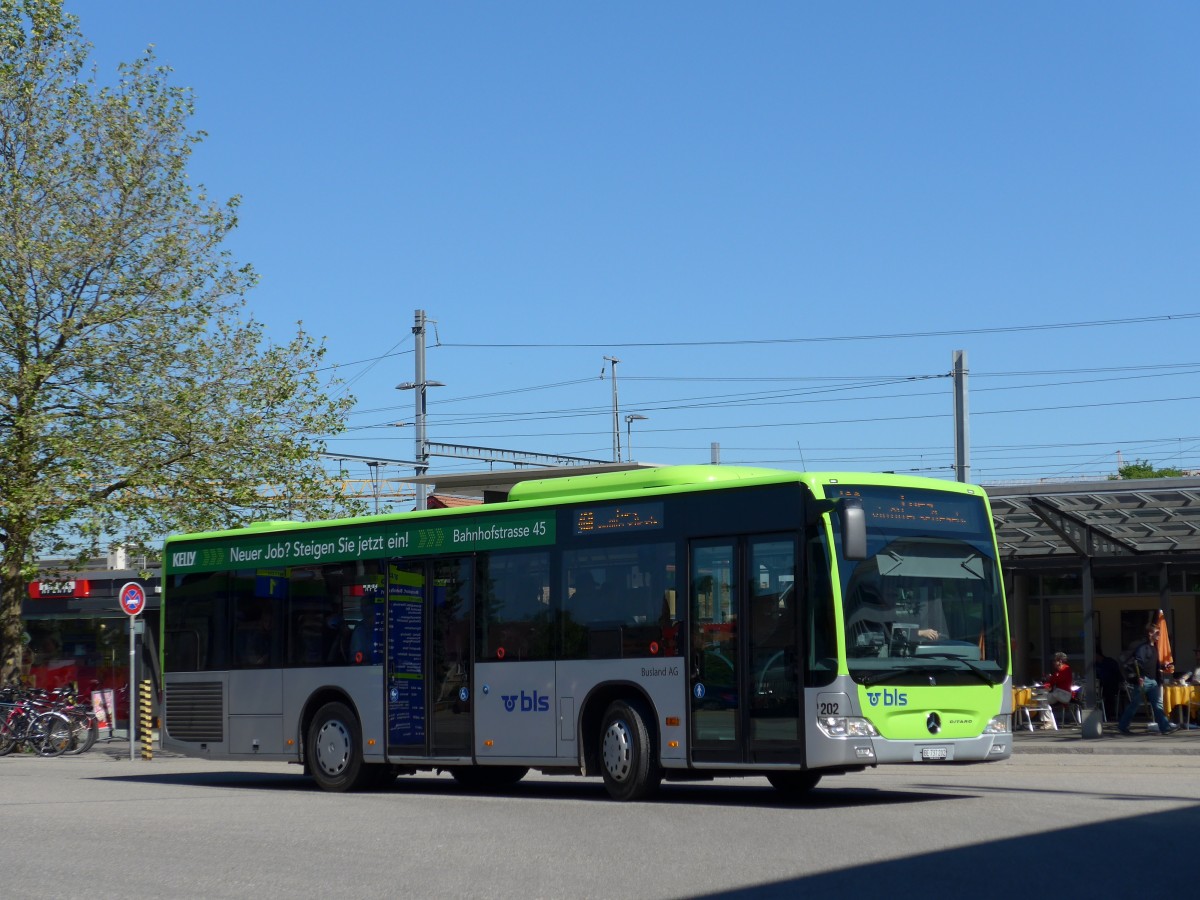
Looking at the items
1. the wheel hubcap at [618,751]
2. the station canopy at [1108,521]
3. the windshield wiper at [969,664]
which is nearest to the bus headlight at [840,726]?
the windshield wiper at [969,664]

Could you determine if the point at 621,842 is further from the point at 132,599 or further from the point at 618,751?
the point at 132,599

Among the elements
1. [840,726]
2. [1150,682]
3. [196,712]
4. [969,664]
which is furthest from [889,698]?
[1150,682]

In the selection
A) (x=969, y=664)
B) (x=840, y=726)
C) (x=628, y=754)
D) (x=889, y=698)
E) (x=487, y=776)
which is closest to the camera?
(x=840, y=726)

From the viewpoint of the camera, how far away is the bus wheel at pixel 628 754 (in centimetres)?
1528

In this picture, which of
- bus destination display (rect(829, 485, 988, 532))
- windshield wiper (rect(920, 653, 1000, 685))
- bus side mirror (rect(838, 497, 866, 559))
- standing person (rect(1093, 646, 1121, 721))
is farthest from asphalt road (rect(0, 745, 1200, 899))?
standing person (rect(1093, 646, 1121, 721))

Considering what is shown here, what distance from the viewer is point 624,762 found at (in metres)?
15.5

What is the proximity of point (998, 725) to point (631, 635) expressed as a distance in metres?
3.37

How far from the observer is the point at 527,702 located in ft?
53.9

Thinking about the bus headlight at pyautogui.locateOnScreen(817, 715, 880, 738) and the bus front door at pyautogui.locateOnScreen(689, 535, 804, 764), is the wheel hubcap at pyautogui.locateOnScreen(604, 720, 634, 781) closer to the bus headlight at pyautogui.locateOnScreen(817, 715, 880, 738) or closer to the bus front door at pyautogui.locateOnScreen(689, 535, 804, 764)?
the bus front door at pyautogui.locateOnScreen(689, 535, 804, 764)

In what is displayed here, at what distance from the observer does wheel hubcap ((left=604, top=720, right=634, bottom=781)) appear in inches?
608

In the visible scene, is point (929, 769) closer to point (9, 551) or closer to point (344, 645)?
point (344, 645)

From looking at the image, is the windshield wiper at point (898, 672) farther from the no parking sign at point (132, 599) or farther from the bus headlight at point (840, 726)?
the no parking sign at point (132, 599)

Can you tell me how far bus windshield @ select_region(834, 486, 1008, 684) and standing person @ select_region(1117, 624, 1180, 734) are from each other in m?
12.2

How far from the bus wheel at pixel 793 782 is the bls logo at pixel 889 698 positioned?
174 centimetres
